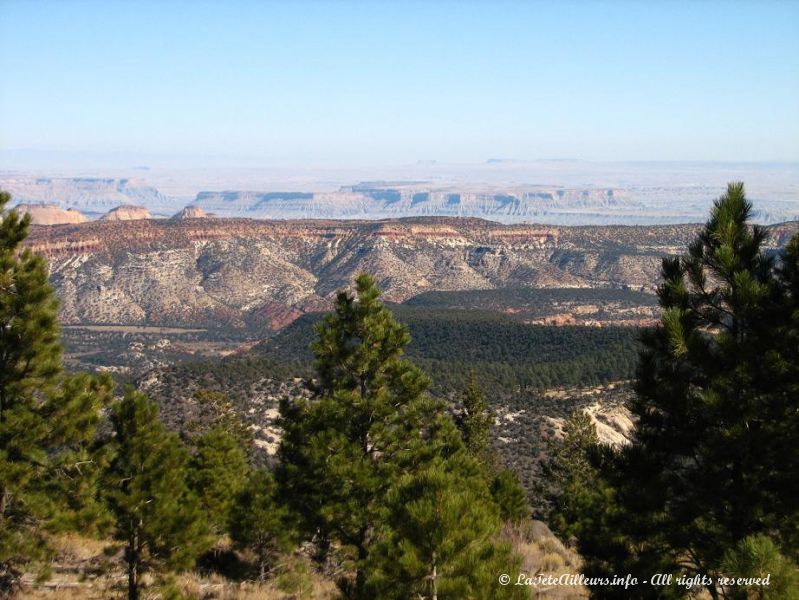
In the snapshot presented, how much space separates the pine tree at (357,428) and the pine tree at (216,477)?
299 inches

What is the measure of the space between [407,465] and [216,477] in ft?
37.1

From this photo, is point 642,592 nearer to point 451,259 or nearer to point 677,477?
point 677,477

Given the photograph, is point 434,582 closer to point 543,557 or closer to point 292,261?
point 543,557

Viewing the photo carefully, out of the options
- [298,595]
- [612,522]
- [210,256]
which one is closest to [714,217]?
[612,522]

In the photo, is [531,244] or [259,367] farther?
[531,244]

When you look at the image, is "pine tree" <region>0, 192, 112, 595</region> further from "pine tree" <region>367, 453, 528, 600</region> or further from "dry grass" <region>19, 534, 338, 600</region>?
"pine tree" <region>367, 453, 528, 600</region>

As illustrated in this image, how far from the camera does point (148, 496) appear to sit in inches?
682

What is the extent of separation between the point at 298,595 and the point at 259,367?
52790mm

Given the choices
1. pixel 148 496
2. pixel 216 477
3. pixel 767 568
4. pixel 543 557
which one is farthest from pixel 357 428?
pixel 767 568

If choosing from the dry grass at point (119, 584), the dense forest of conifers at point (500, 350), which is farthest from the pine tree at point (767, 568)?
the dense forest of conifers at point (500, 350)

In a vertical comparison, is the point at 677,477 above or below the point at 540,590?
above

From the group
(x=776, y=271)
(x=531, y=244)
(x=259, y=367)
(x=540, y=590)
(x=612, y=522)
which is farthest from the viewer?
(x=531, y=244)

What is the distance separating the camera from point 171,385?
6131 cm

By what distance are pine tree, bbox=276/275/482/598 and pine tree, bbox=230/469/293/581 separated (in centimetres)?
357
